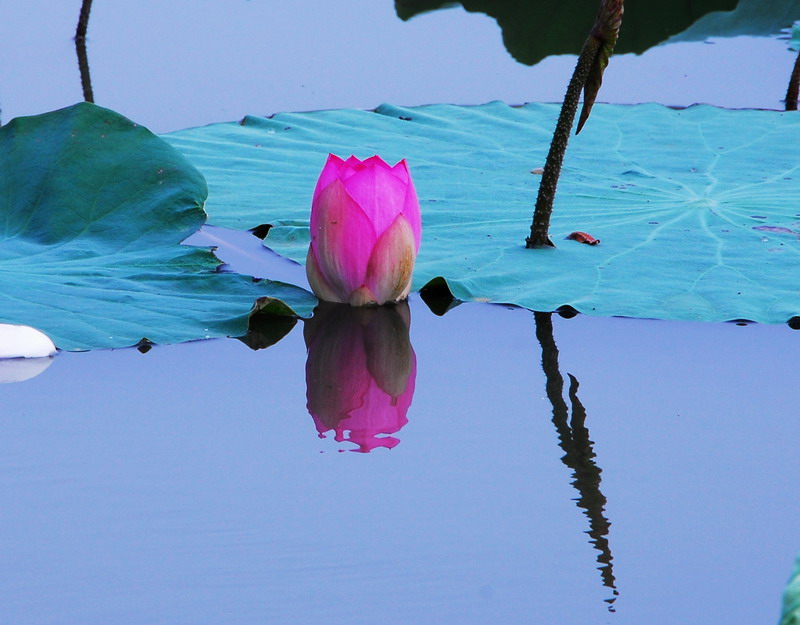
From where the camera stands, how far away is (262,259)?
1906 millimetres

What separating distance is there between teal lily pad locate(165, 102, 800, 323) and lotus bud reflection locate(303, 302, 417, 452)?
0.13m

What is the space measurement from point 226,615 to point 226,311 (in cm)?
70

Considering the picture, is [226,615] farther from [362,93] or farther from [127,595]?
[362,93]

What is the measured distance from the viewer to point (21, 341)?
4.78 feet

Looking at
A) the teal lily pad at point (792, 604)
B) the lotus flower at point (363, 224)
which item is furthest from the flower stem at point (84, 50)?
the teal lily pad at point (792, 604)

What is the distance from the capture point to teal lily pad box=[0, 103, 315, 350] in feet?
5.07

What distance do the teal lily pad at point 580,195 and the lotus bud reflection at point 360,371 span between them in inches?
5.2

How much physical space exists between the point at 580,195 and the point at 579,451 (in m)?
0.91

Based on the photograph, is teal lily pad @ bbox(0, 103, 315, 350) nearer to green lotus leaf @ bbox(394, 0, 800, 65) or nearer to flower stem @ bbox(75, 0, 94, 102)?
flower stem @ bbox(75, 0, 94, 102)

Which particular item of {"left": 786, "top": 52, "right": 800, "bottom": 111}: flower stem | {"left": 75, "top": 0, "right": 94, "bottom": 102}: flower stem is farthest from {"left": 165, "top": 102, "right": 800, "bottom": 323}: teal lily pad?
{"left": 75, "top": 0, "right": 94, "bottom": 102}: flower stem

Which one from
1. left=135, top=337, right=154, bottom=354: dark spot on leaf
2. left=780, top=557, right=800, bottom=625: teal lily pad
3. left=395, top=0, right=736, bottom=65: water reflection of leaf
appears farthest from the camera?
left=395, top=0, right=736, bottom=65: water reflection of leaf

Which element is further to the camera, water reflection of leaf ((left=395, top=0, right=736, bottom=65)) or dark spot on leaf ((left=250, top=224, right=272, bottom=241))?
water reflection of leaf ((left=395, top=0, right=736, bottom=65))

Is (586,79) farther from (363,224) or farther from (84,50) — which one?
(84,50)

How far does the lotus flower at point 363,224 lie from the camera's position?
5.42 feet
